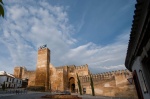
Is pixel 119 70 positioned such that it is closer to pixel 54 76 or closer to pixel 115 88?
pixel 115 88

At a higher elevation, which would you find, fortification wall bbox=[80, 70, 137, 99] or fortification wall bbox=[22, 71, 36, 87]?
fortification wall bbox=[22, 71, 36, 87]

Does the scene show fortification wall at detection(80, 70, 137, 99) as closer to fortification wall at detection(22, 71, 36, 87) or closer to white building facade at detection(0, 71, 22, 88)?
fortification wall at detection(22, 71, 36, 87)

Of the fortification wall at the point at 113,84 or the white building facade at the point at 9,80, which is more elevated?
the white building facade at the point at 9,80

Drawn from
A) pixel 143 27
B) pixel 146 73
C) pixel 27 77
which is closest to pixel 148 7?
pixel 143 27

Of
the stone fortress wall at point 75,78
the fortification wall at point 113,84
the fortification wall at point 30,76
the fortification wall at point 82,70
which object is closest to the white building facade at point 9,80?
the stone fortress wall at point 75,78

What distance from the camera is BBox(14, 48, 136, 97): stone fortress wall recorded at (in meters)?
25.6

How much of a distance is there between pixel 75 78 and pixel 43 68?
30.5 feet

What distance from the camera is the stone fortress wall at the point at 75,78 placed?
1008 inches

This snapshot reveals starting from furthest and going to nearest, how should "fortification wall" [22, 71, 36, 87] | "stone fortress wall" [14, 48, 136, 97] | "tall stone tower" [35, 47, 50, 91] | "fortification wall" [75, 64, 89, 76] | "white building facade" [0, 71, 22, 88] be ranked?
"fortification wall" [22, 71, 36, 87], "white building facade" [0, 71, 22, 88], "fortification wall" [75, 64, 89, 76], "tall stone tower" [35, 47, 50, 91], "stone fortress wall" [14, 48, 136, 97]

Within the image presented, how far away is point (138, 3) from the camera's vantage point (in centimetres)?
296

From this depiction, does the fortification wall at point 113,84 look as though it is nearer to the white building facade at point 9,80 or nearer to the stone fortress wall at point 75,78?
the stone fortress wall at point 75,78

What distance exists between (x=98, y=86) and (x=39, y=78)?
1477 cm

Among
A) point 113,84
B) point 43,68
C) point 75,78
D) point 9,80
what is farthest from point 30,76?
point 113,84

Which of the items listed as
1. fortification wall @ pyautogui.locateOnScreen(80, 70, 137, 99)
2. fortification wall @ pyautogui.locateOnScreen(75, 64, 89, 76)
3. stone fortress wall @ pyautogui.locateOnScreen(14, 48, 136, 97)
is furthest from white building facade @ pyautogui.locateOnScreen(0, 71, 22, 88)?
fortification wall @ pyautogui.locateOnScreen(80, 70, 137, 99)
